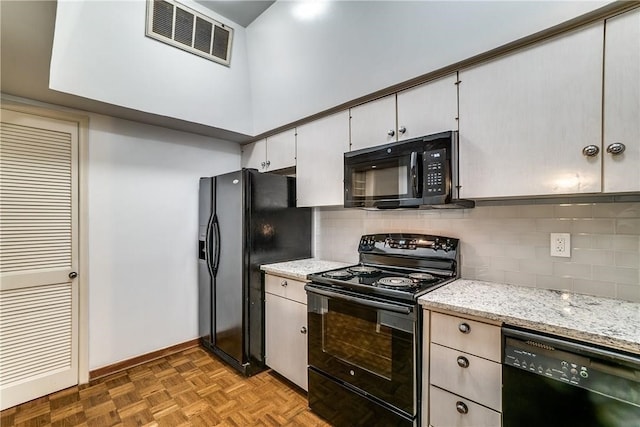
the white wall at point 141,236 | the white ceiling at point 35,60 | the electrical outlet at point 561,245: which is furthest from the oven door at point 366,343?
the white ceiling at point 35,60

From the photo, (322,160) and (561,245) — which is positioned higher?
(322,160)

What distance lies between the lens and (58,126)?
229 centimetres

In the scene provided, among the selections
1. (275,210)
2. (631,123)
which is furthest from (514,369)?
(275,210)

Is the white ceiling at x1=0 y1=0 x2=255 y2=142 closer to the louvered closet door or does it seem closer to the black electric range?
the louvered closet door

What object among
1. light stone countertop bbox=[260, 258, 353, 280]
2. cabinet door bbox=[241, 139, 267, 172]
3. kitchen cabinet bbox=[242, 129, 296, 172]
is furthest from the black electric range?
cabinet door bbox=[241, 139, 267, 172]

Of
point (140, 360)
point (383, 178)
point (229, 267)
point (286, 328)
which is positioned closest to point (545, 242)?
point (383, 178)

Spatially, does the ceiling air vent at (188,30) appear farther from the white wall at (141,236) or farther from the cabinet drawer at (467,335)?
the cabinet drawer at (467,335)

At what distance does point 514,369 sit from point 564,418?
202 mm

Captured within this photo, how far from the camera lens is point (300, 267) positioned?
7.81 feet

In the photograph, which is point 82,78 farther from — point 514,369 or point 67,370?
point 514,369

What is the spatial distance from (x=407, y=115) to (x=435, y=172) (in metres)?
0.47

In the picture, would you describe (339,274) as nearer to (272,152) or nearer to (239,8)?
(272,152)

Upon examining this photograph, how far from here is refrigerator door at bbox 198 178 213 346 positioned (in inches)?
109

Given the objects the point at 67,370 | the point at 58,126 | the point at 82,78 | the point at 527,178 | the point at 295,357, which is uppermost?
the point at 82,78
